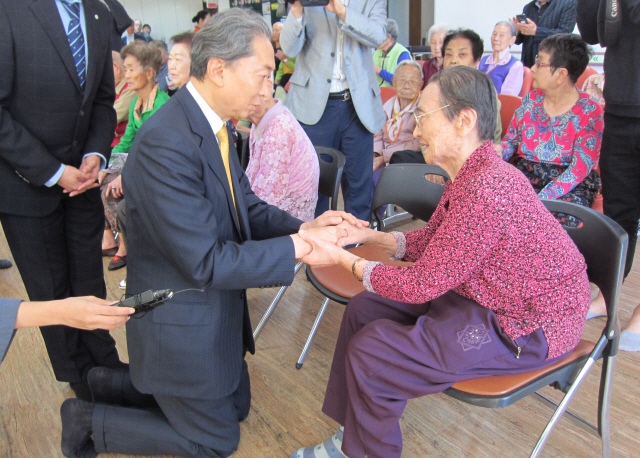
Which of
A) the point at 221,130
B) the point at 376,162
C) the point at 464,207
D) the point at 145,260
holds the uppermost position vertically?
the point at 221,130

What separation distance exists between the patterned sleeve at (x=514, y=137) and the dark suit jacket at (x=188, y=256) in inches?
71.2

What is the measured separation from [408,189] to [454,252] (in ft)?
2.85

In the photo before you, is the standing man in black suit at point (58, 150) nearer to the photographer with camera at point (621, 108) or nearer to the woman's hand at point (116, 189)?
the woman's hand at point (116, 189)

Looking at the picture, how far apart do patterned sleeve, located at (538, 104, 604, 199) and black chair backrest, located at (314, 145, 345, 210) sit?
1.04 metres

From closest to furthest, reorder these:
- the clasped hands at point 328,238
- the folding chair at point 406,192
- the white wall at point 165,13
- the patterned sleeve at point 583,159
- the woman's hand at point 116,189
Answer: the clasped hands at point 328,238 → the folding chair at point 406,192 → the patterned sleeve at point 583,159 → the woman's hand at point 116,189 → the white wall at point 165,13

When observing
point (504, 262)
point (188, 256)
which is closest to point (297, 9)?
point (188, 256)

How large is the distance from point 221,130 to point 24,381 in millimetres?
1531

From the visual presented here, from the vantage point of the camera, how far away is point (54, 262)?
1.83 m

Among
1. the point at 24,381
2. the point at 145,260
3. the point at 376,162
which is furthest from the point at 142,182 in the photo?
the point at 376,162

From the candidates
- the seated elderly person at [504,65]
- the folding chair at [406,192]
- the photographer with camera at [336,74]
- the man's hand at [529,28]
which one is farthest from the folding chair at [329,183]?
the man's hand at [529,28]

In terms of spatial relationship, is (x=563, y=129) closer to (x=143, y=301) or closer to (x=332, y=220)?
(x=332, y=220)

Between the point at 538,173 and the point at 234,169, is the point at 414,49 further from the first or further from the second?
the point at 234,169

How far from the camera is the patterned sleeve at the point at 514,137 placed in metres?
2.73

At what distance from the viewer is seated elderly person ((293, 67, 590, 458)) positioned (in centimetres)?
122
